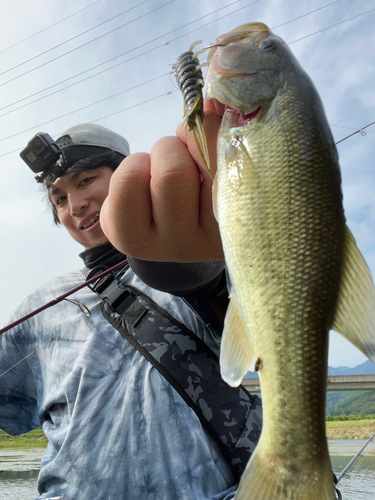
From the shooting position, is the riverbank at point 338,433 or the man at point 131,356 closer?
the man at point 131,356

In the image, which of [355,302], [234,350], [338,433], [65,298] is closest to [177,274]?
[234,350]

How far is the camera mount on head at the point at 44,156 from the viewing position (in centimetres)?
231

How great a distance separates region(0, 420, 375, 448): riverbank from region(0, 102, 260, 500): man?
587cm

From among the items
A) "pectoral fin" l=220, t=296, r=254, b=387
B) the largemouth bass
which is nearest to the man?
the largemouth bass

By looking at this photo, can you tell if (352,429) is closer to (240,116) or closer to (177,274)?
(177,274)

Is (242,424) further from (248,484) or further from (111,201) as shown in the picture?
(111,201)

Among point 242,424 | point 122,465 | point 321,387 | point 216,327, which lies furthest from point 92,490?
point 321,387

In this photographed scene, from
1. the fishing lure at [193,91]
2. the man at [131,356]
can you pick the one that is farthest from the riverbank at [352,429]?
the fishing lure at [193,91]

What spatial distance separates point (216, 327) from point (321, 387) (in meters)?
0.89

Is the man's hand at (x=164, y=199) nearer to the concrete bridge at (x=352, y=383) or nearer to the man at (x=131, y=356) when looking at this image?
the man at (x=131, y=356)

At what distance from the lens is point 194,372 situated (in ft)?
4.54

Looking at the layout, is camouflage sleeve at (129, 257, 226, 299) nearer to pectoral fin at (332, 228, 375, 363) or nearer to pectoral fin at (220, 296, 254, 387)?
pectoral fin at (220, 296, 254, 387)

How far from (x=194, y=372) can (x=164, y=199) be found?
833 mm

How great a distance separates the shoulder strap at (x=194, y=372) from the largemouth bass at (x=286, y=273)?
74 centimetres
